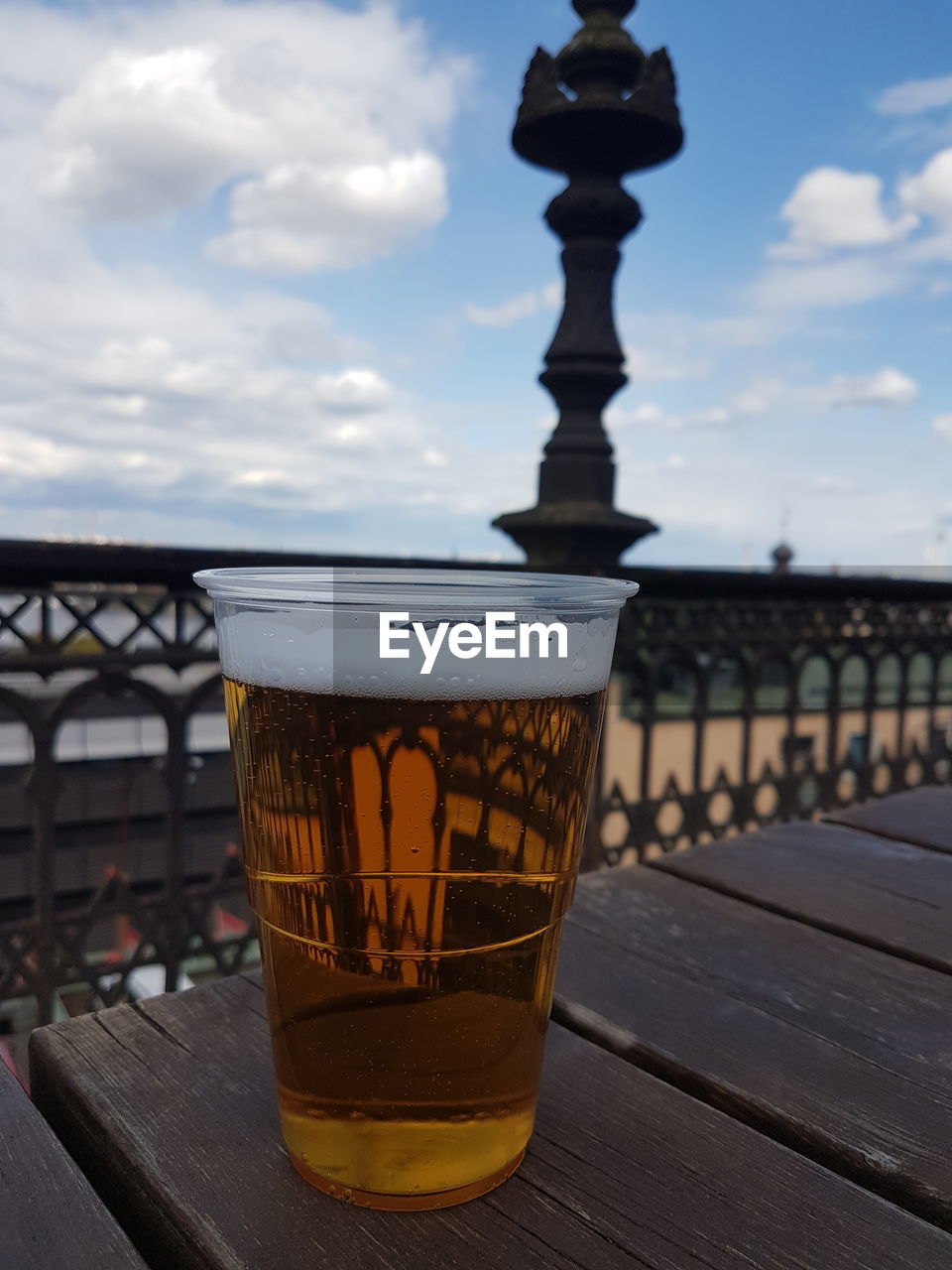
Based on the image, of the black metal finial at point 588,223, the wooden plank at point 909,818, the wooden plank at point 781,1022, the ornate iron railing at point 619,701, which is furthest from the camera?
the black metal finial at point 588,223

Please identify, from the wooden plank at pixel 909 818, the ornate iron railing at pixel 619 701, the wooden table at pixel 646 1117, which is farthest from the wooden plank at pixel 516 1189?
the wooden plank at pixel 909 818

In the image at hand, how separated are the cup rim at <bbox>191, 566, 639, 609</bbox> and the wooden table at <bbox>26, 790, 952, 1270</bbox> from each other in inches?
14.0

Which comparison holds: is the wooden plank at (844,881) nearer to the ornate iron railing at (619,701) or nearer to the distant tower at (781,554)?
the ornate iron railing at (619,701)

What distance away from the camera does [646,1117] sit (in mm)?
646

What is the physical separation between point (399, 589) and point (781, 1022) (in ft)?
1.76

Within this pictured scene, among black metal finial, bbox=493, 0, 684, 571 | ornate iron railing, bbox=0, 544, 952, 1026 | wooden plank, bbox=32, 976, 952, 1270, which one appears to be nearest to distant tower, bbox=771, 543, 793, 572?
ornate iron railing, bbox=0, 544, 952, 1026

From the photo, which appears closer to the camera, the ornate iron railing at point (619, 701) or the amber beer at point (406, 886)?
the amber beer at point (406, 886)

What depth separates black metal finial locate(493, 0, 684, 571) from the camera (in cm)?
302

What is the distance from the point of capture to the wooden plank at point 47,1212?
1.63ft

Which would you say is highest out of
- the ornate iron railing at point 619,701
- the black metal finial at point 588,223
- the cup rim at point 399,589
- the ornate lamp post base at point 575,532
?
the black metal finial at point 588,223

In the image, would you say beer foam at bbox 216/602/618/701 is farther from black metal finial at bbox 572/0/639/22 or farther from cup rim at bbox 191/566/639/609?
black metal finial at bbox 572/0/639/22

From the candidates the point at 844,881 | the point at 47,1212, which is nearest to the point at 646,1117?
the point at 47,1212

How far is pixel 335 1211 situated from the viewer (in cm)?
54

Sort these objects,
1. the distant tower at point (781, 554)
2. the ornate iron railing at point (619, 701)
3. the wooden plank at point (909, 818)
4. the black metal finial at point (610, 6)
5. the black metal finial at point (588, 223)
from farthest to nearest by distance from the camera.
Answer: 1. the distant tower at point (781, 554)
2. the black metal finial at point (610, 6)
3. the black metal finial at point (588, 223)
4. the ornate iron railing at point (619, 701)
5. the wooden plank at point (909, 818)
